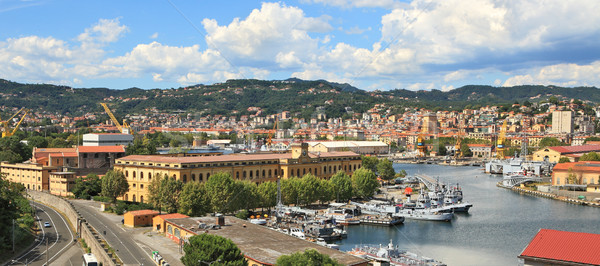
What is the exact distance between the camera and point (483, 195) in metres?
34.7

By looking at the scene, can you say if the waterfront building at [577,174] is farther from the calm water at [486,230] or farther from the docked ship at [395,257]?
the docked ship at [395,257]

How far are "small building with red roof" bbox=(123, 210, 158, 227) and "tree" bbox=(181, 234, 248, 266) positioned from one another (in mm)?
8030

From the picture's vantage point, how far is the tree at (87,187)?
26578 mm

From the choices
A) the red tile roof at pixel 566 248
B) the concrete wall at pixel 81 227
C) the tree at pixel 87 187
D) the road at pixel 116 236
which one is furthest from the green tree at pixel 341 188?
the red tile roof at pixel 566 248

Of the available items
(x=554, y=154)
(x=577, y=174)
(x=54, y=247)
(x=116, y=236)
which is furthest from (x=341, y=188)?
(x=554, y=154)

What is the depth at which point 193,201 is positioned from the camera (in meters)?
20.8

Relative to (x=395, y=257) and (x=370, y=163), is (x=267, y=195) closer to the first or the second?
(x=395, y=257)

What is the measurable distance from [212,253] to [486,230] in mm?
14292

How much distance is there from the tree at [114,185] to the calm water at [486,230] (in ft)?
Result: 37.1

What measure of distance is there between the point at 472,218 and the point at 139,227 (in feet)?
50.5

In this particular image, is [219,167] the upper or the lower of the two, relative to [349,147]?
upper

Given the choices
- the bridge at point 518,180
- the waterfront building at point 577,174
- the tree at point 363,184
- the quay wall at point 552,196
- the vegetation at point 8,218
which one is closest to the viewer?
the vegetation at point 8,218

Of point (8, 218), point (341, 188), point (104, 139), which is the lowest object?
point (341, 188)

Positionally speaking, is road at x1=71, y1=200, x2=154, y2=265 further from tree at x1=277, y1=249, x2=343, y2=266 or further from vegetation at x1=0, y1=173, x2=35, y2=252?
tree at x1=277, y1=249, x2=343, y2=266
